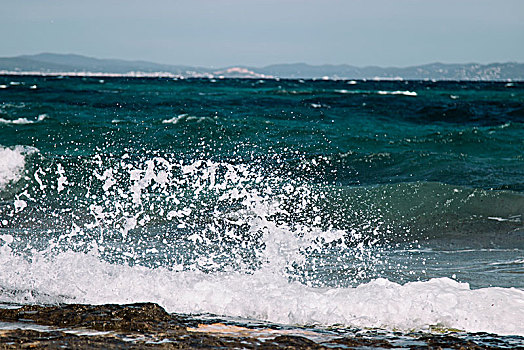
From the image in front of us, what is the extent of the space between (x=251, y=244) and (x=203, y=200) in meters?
2.44

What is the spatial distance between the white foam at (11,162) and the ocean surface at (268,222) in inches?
2.1

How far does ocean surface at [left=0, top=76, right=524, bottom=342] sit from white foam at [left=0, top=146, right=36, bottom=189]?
5cm

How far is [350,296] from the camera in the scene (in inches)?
177

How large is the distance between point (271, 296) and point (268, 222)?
333cm

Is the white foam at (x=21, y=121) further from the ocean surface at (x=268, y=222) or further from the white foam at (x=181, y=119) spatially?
the white foam at (x=181, y=119)

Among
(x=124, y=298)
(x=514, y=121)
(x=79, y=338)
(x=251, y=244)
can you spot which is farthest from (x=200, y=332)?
(x=514, y=121)

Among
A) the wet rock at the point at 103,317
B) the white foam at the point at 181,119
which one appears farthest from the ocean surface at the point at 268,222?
the wet rock at the point at 103,317

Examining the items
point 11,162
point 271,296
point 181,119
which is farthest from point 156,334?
point 181,119

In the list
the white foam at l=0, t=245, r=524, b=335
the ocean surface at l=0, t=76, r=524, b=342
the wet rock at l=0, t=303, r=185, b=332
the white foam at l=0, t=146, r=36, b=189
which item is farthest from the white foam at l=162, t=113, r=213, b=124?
the wet rock at l=0, t=303, r=185, b=332

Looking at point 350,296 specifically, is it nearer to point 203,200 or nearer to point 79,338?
point 79,338

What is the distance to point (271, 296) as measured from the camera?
448cm

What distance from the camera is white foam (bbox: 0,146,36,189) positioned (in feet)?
35.3

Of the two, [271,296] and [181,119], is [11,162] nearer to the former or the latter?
[181,119]

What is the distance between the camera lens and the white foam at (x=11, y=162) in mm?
10773
